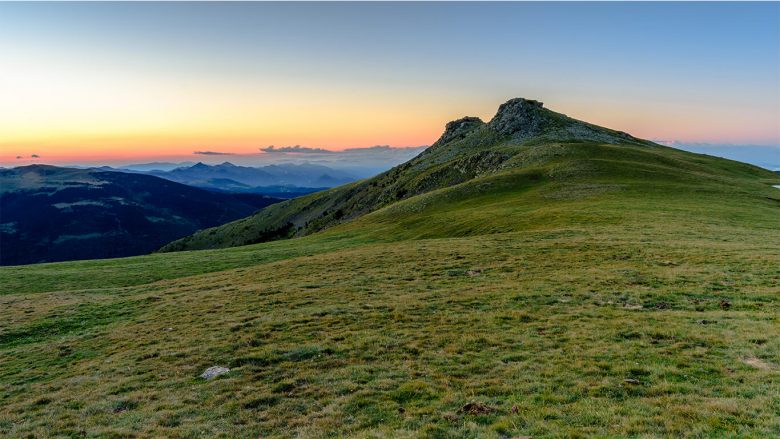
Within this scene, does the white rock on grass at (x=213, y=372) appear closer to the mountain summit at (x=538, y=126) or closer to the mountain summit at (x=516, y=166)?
the mountain summit at (x=516, y=166)

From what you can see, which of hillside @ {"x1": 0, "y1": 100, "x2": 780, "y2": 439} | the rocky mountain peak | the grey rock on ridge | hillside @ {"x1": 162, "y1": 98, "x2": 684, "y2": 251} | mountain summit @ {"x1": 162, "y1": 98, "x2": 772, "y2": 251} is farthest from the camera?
the rocky mountain peak

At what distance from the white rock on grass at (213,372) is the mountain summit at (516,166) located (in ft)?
145

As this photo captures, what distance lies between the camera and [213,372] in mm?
19172

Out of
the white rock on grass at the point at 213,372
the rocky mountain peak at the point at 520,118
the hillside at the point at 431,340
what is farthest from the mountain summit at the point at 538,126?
the white rock on grass at the point at 213,372

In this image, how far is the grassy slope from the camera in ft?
45.4

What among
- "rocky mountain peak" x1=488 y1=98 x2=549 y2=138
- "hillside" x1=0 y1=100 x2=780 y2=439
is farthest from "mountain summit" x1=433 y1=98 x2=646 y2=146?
"hillside" x1=0 y1=100 x2=780 y2=439

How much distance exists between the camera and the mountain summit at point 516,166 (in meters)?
86.2

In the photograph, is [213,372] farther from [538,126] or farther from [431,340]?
[538,126]

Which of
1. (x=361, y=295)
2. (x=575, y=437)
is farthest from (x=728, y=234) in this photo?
(x=575, y=437)

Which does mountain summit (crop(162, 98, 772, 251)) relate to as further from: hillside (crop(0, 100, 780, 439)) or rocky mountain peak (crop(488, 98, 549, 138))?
hillside (crop(0, 100, 780, 439))

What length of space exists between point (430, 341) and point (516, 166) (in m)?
90.8

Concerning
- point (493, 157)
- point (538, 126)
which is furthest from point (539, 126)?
point (493, 157)

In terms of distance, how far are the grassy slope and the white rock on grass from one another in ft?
2.00

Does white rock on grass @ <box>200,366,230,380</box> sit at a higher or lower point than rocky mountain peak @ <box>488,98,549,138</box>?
lower
